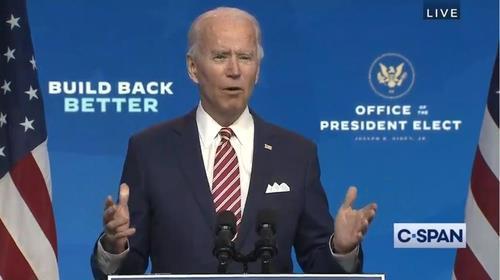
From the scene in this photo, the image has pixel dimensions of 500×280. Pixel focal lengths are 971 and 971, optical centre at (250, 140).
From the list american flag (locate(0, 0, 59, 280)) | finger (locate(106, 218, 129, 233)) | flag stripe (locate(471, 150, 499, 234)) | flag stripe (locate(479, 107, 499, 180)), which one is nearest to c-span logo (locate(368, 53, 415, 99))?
flag stripe (locate(479, 107, 499, 180))

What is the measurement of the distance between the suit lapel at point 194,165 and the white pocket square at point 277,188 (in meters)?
0.17

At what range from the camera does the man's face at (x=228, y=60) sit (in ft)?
9.13

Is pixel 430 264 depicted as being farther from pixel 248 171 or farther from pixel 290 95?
pixel 248 171

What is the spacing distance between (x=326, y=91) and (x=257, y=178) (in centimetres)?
186

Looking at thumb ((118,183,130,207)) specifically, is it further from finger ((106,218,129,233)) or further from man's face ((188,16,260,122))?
man's face ((188,16,260,122))

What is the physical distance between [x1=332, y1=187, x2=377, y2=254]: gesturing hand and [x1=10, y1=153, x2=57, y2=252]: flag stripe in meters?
2.40

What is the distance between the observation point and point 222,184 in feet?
9.53

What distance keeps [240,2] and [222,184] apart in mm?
1961

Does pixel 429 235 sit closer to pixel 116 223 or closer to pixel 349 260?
pixel 349 260

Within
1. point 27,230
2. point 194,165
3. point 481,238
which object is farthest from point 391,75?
point 194,165

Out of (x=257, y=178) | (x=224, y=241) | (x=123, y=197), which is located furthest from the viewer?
(x=257, y=178)

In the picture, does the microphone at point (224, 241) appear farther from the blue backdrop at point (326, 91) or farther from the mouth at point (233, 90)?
the blue backdrop at point (326, 91)

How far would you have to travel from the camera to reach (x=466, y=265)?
4.71m

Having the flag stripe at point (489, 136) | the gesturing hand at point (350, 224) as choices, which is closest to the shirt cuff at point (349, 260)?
the gesturing hand at point (350, 224)
